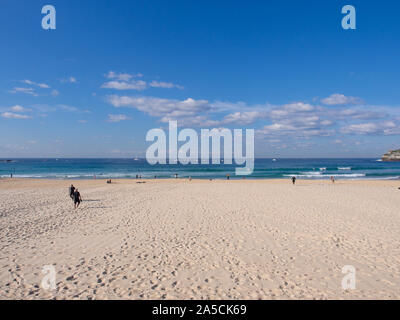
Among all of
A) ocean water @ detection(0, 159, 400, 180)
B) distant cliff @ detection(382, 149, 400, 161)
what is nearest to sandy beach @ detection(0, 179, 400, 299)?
ocean water @ detection(0, 159, 400, 180)

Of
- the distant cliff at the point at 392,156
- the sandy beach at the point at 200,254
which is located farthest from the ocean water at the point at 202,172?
the distant cliff at the point at 392,156

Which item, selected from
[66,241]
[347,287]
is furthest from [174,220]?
[347,287]

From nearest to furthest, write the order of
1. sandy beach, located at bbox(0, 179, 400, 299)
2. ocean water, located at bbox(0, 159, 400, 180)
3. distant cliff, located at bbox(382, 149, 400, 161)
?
sandy beach, located at bbox(0, 179, 400, 299) → ocean water, located at bbox(0, 159, 400, 180) → distant cliff, located at bbox(382, 149, 400, 161)

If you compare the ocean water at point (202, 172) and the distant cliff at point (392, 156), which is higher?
the distant cliff at point (392, 156)

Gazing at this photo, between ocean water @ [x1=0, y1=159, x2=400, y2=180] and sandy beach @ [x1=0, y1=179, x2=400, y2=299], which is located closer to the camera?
sandy beach @ [x1=0, y1=179, x2=400, y2=299]

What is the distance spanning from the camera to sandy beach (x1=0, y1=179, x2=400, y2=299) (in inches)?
219

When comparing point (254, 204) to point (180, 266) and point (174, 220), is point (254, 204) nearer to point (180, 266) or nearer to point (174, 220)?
point (174, 220)

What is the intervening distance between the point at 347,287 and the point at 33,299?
7.43 metres

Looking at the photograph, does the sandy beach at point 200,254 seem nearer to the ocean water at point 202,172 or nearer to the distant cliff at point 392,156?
the ocean water at point 202,172

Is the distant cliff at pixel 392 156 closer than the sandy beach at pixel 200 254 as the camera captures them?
No

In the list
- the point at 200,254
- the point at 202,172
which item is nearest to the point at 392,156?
the point at 202,172

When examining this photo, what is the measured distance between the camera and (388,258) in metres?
7.36

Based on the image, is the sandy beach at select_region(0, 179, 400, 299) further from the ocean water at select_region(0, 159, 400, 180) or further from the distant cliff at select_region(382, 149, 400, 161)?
the distant cliff at select_region(382, 149, 400, 161)

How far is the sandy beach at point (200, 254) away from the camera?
557 cm
